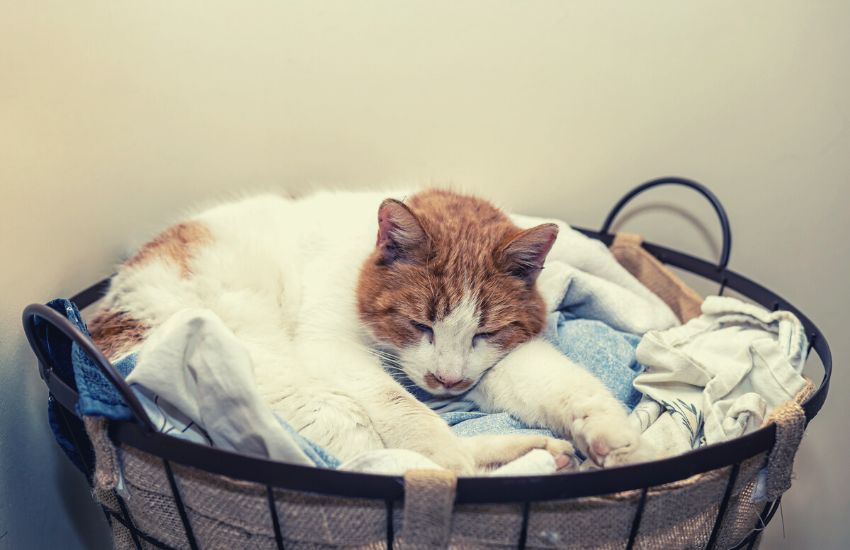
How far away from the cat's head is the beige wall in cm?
53

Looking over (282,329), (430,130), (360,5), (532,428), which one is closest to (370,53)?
(360,5)

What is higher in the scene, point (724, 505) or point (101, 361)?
point (101, 361)

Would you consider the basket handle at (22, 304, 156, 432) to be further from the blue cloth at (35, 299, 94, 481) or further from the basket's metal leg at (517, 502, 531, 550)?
the basket's metal leg at (517, 502, 531, 550)

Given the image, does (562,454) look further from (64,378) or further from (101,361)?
(64,378)

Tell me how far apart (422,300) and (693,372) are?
1.68ft

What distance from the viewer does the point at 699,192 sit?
1.63m

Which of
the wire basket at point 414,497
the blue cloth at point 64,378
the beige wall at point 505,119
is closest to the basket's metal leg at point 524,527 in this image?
the wire basket at point 414,497

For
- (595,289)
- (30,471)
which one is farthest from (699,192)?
(30,471)

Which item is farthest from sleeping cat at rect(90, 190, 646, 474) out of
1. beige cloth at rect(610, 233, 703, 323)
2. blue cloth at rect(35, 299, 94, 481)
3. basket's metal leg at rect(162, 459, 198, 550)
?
beige cloth at rect(610, 233, 703, 323)

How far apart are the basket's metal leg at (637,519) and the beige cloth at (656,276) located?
811 mm

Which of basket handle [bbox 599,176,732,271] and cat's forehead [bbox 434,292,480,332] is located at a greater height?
basket handle [bbox 599,176,732,271]

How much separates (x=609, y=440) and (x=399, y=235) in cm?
48

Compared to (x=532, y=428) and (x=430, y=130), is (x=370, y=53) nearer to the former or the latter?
(x=430, y=130)

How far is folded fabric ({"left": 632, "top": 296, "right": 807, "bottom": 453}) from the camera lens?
1014mm
